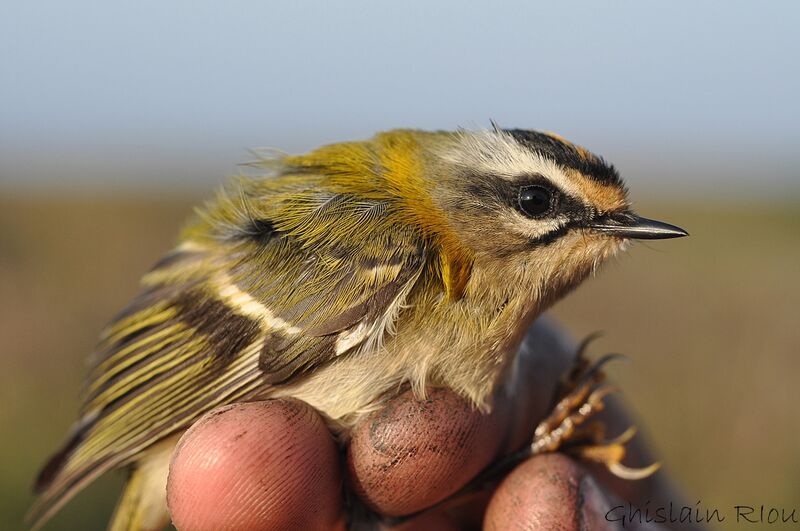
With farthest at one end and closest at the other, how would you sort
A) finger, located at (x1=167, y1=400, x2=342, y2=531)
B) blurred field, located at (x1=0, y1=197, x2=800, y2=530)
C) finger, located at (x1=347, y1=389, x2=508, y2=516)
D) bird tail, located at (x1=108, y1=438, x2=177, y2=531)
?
1. blurred field, located at (x1=0, y1=197, x2=800, y2=530)
2. bird tail, located at (x1=108, y1=438, x2=177, y2=531)
3. finger, located at (x1=347, y1=389, x2=508, y2=516)
4. finger, located at (x1=167, y1=400, x2=342, y2=531)

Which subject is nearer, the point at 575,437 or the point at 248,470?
the point at 248,470

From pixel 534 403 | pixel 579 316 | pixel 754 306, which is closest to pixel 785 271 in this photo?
pixel 754 306

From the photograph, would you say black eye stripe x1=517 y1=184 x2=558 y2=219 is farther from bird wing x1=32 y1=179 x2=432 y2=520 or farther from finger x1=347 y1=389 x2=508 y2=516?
finger x1=347 y1=389 x2=508 y2=516

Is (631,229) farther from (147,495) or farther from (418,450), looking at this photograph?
(147,495)

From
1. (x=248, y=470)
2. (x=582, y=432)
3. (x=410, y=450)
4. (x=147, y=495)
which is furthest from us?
(x=582, y=432)

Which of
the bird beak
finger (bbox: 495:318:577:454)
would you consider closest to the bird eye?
the bird beak

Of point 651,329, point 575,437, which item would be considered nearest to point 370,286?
point 575,437

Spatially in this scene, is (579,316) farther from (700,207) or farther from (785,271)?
(700,207)
